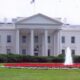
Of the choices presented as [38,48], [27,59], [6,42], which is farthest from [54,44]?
[27,59]

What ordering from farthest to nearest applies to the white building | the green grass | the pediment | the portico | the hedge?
the pediment, the white building, the portico, the hedge, the green grass

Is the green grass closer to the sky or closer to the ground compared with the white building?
closer to the ground

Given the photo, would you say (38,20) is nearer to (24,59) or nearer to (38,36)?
(38,36)

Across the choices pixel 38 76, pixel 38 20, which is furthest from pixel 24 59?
pixel 38 20

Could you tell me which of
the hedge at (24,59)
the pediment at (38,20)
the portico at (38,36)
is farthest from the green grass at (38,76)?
the pediment at (38,20)

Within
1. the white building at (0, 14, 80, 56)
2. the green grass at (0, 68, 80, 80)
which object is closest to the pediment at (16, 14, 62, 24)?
the white building at (0, 14, 80, 56)

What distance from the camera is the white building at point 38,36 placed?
83.2 meters

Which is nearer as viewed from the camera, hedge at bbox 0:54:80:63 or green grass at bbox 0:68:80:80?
green grass at bbox 0:68:80:80

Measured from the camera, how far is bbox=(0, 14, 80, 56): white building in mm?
83188

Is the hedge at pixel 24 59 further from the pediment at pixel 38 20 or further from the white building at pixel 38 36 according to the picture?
the pediment at pixel 38 20

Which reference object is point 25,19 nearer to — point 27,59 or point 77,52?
point 77,52

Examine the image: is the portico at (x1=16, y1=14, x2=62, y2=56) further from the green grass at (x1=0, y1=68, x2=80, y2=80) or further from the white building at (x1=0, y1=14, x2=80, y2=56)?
the green grass at (x1=0, y1=68, x2=80, y2=80)

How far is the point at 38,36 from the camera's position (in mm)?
88812

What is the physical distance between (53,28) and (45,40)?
112 inches
